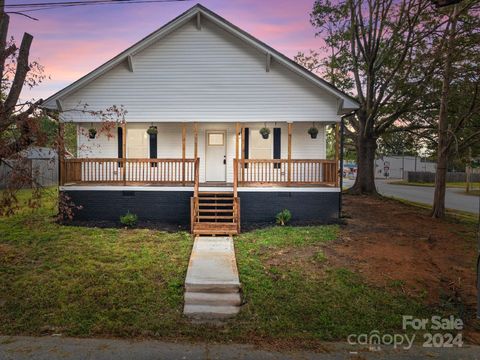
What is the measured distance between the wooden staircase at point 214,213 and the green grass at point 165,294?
1253 mm

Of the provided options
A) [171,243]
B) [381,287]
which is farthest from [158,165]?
[381,287]

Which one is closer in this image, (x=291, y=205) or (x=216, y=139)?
(x=291, y=205)

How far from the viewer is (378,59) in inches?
769

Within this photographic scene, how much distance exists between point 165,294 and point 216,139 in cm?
913

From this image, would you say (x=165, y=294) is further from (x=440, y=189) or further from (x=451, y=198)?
(x=451, y=198)

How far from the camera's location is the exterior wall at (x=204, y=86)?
42.1 ft

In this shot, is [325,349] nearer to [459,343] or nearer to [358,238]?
[459,343]

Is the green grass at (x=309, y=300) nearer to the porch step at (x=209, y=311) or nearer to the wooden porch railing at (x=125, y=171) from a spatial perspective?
the porch step at (x=209, y=311)

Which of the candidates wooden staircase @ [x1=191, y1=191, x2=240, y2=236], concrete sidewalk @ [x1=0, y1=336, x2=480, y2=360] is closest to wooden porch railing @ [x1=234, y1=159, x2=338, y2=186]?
wooden staircase @ [x1=191, y1=191, x2=240, y2=236]

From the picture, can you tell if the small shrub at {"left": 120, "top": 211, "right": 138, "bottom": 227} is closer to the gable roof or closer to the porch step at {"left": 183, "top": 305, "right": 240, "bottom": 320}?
the gable roof

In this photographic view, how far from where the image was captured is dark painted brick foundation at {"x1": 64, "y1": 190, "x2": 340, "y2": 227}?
1254cm

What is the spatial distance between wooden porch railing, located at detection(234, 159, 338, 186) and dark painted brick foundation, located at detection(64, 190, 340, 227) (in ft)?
2.11

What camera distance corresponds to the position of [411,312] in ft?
20.0

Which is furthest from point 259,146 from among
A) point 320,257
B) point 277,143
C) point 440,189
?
point 440,189
